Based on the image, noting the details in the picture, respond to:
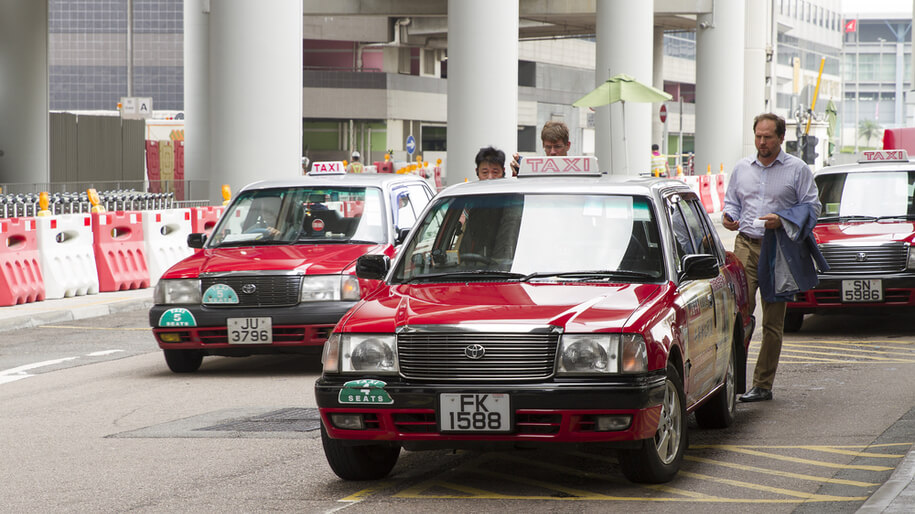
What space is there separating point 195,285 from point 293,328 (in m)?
0.89

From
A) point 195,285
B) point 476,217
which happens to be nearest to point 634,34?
point 195,285

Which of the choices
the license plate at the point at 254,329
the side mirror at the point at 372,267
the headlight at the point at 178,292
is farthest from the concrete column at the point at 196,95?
the side mirror at the point at 372,267

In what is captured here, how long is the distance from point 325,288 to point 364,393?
4.71 metres

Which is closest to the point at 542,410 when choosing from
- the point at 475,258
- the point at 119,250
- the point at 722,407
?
the point at 475,258

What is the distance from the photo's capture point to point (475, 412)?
6.36 metres

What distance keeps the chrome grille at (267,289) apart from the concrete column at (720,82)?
41.5 meters

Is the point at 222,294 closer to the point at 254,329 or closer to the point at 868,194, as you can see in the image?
the point at 254,329

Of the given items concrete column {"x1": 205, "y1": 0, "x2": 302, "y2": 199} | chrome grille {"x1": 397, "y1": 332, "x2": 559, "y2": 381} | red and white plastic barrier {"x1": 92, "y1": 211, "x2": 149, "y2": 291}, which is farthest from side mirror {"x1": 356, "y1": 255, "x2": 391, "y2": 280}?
concrete column {"x1": 205, "y1": 0, "x2": 302, "y2": 199}

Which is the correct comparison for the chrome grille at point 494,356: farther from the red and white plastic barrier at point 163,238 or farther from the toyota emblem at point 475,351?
the red and white plastic barrier at point 163,238

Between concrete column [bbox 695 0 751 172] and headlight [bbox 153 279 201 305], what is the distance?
41531 mm

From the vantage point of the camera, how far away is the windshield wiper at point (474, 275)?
7211 mm

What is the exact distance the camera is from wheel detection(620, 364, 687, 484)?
6.66 meters

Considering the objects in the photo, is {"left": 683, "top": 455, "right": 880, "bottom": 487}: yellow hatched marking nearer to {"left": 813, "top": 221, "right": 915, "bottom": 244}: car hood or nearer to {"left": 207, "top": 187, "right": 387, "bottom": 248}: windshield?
{"left": 207, "top": 187, "right": 387, "bottom": 248}: windshield

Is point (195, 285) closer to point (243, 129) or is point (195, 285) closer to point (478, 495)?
point (478, 495)
